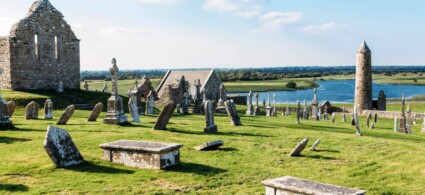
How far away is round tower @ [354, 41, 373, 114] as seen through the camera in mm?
50125

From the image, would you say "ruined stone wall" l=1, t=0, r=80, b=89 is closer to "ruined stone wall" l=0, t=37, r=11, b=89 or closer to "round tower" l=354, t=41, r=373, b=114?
"ruined stone wall" l=0, t=37, r=11, b=89

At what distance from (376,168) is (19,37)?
2896 centimetres

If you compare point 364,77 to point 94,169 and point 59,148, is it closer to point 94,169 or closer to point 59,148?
point 94,169

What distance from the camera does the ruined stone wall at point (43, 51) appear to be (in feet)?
106

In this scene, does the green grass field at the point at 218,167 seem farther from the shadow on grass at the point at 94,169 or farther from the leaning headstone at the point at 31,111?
the leaning headstone at the point at 31,111

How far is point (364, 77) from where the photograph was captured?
5072cm

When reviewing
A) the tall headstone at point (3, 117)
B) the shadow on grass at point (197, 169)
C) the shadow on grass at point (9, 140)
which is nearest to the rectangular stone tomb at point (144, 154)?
the shadow on grass at point (197, 169)

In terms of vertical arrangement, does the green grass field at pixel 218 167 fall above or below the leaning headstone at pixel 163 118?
below

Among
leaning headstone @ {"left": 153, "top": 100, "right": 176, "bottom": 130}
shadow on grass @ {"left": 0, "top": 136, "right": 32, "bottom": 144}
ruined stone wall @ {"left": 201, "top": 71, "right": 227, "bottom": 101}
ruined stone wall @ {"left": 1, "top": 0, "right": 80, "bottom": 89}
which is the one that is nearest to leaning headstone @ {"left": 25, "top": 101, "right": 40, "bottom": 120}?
shadow on grass @ {"left": 0, "top": 136, "right": 32, "bottom": 144}

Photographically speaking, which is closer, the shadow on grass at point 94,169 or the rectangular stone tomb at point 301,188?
the rectangular stone tomb at point 301,188

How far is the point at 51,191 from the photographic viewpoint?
8711mm

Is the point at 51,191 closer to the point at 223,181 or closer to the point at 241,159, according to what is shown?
the point at 223,181

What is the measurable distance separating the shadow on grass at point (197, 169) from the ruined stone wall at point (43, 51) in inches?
1020

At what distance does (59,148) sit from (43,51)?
25.6 metres
